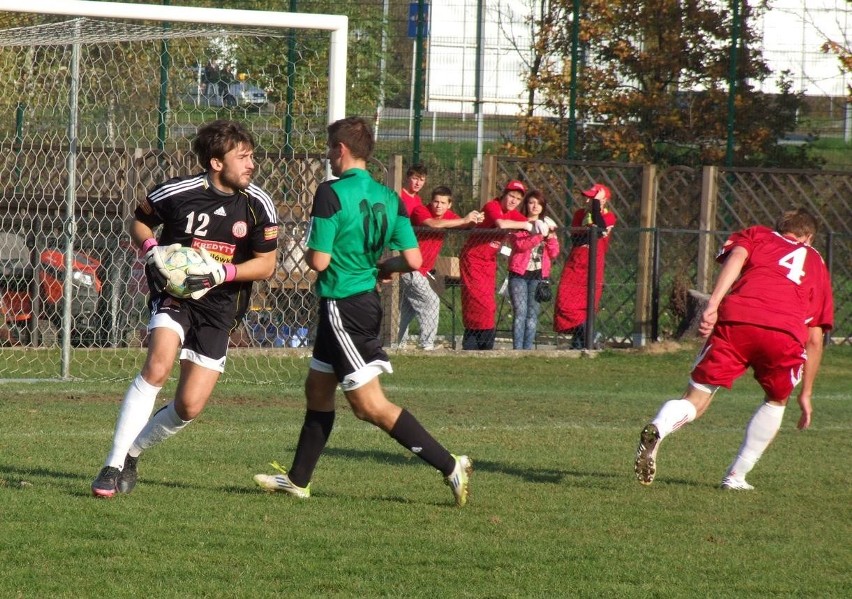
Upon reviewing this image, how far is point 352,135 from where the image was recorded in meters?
6.25

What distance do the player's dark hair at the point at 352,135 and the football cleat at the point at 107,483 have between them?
1892 mm

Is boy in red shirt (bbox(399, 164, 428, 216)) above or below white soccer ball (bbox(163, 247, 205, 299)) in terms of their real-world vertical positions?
above

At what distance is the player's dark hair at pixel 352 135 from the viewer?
20.5 feet

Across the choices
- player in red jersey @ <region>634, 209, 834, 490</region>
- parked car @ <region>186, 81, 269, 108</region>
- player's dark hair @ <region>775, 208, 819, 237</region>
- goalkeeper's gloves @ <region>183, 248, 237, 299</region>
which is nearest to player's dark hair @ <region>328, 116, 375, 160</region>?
goalkeeper's gloves @ <region>183, 248, 237, 299</region>

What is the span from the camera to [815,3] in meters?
18.7

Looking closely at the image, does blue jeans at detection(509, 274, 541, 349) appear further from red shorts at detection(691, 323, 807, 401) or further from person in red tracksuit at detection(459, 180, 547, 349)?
red shorts at detection(691, 323, 807, 401)

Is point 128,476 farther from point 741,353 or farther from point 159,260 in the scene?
point 741,353

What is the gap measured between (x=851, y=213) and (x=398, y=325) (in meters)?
7.11

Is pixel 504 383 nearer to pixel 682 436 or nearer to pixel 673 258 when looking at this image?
pixel 682 436

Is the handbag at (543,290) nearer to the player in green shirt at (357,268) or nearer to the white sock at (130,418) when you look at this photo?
the player in green shirt at (357,268)

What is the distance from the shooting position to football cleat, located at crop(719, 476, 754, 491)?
738cm

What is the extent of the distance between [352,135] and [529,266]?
827 cm

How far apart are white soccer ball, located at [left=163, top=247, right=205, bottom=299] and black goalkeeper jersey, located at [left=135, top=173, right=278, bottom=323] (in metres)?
0.21

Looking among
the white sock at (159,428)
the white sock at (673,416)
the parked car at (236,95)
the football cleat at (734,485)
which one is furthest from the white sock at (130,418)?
the parked car at (236,95)
